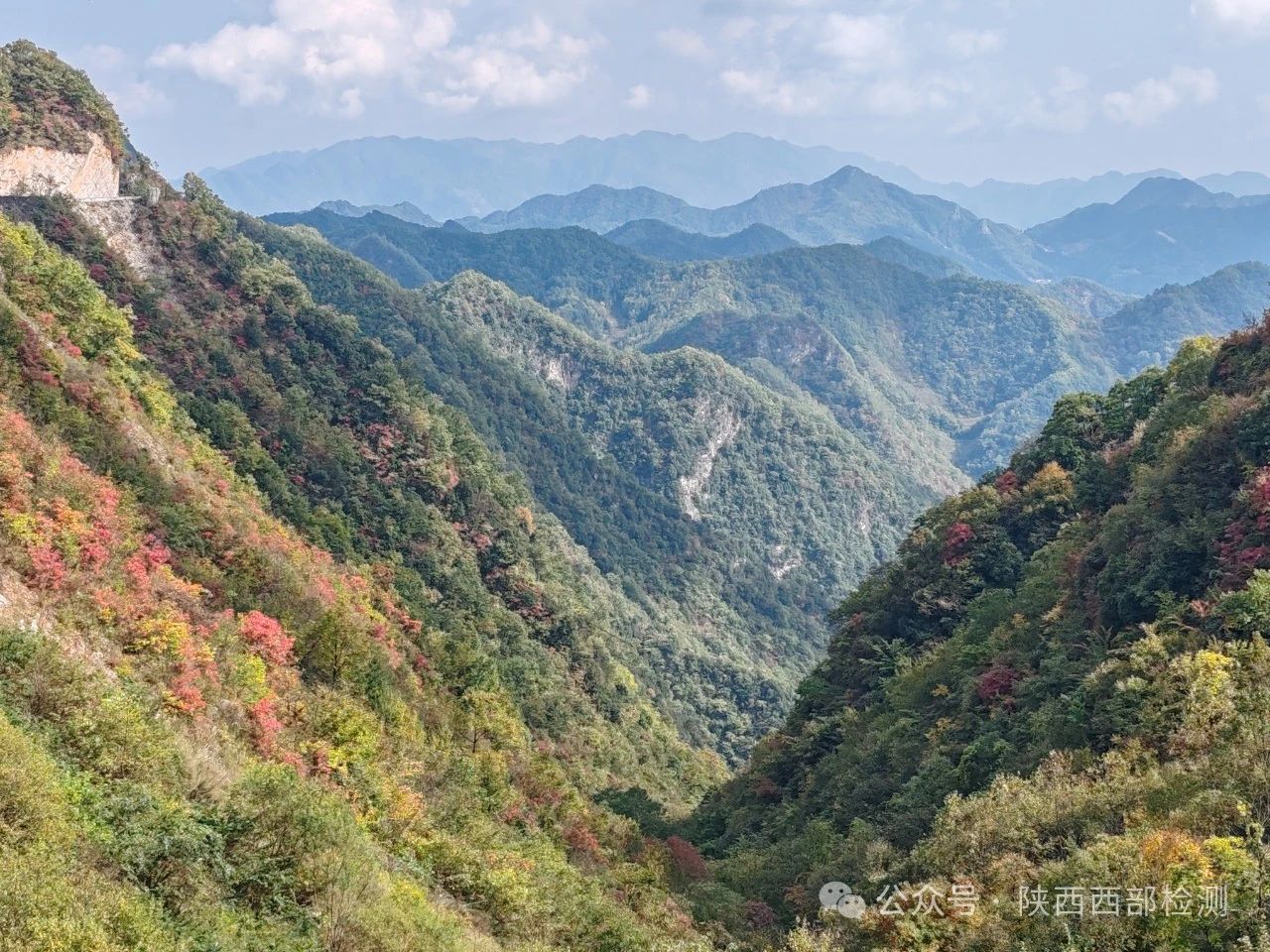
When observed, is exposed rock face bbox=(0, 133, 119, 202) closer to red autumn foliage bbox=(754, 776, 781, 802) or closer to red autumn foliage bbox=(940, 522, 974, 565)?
red autumn foliage bbox=(754, 776, 781, 802)

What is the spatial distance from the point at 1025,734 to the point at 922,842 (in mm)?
6362

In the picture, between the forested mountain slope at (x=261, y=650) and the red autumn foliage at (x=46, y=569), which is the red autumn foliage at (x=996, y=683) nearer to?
the forested mountain slope at (x=261, y=650)

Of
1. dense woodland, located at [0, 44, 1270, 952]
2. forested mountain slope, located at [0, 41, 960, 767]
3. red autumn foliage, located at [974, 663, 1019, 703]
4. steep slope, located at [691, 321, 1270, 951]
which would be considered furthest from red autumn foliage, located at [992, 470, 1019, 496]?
forested mountain slope, located at [0, 41, 960, 767]

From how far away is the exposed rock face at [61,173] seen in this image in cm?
5697

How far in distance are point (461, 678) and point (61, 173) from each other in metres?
46.4

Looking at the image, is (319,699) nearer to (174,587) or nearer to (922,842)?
(174,587)

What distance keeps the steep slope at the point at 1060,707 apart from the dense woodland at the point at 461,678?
0.42 ft

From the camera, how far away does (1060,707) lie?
24.8 metres

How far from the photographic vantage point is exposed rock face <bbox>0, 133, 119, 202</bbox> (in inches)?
2243

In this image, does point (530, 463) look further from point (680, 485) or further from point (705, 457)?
point (705, 457)

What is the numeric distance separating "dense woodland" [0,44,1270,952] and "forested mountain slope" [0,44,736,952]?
0.12 metres

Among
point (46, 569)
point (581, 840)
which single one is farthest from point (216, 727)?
point (581, 840)

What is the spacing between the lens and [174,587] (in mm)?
Answer: 25375

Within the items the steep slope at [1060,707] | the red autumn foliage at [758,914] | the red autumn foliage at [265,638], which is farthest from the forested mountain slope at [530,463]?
the red autumn foliage at [758,914]
